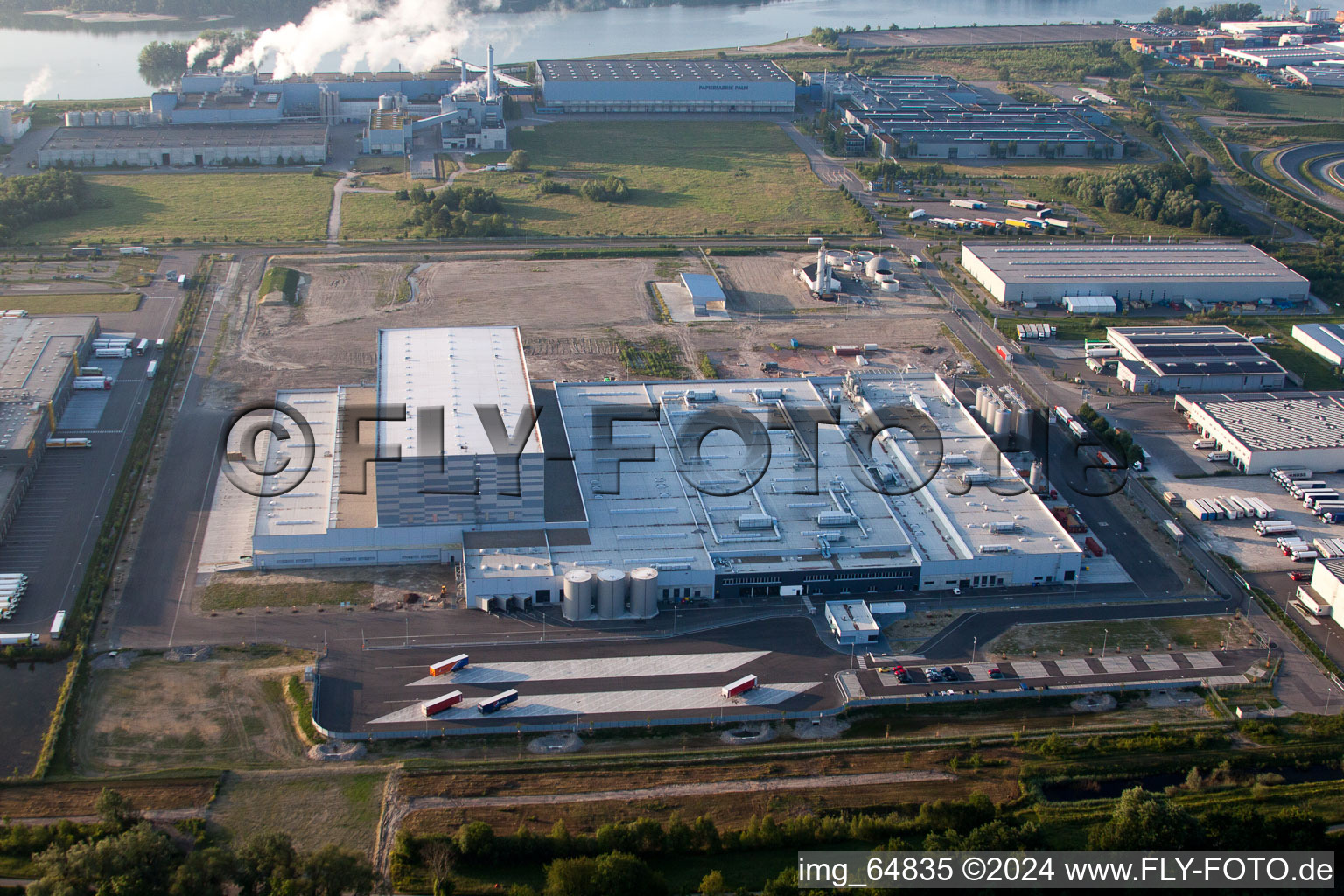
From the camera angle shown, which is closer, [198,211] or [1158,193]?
[198,211]

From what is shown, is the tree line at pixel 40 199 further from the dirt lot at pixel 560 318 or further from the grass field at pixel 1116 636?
the grass field at pixel 1116 636

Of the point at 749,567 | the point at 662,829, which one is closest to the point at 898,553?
the point at 749,567

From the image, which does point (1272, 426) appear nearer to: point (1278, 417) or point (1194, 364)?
point (1278, 417)

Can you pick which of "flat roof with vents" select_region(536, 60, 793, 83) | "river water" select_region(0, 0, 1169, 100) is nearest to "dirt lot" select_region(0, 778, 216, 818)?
"flat roof with vents" select_region(536, 60, 793, 83)

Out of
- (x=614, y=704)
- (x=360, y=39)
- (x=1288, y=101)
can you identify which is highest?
(x=360, y=39)

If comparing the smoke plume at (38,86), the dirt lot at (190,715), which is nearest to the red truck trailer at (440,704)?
the dirt lot at (190,715)

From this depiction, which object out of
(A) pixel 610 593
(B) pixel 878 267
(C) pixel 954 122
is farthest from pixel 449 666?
(C) pixel 954 122

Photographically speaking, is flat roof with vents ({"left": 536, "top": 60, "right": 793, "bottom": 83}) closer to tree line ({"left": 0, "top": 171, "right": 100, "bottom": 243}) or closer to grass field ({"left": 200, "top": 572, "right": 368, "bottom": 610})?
tree line ({"left": 0, "top": 171, "right": 100, "bottom": 243})
